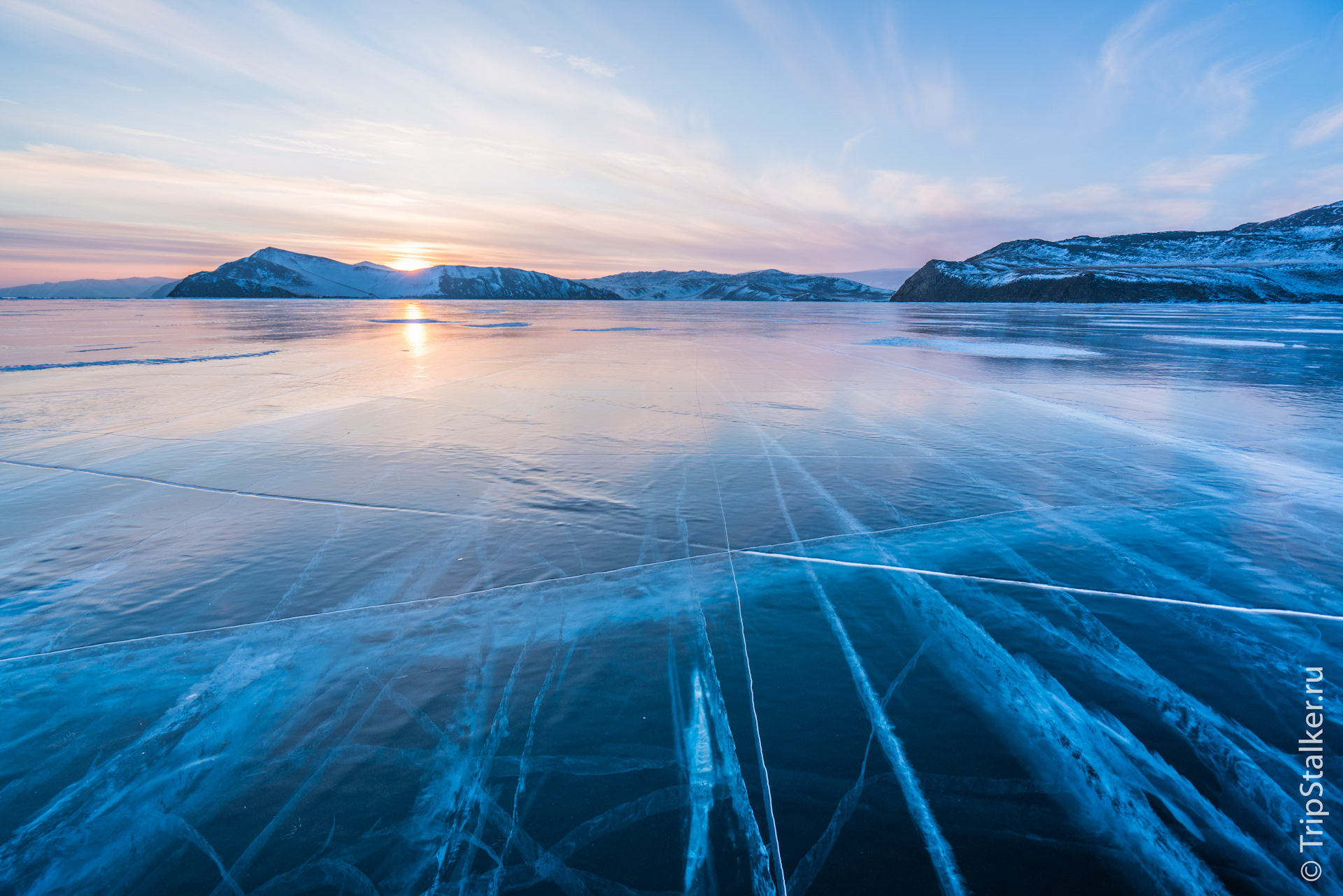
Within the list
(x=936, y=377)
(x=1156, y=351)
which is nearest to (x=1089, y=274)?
(x=1156, y=351)

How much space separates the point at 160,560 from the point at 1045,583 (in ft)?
19.3

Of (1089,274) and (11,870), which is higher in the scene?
(1089,274)

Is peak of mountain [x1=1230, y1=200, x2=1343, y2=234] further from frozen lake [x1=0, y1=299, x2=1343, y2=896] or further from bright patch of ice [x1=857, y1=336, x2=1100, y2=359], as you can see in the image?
frozen lake [x1=0, y1=299, x2=1343, y2=896]

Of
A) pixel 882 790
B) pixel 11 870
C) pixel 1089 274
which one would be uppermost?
pixel 1089 274

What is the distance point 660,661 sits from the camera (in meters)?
2.91

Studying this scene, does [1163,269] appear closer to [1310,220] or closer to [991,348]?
[1310,220]

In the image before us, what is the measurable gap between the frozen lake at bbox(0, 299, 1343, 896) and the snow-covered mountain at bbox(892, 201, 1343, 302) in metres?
120

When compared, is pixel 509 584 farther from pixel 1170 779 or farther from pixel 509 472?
pixel 1170 779

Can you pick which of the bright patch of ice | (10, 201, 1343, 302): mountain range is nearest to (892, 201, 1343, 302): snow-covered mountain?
(10, 201, 1343, 302): mountain range

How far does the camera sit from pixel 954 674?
2.79 metres

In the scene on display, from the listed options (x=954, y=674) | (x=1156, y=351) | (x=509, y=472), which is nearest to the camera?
(x=954, y=674)

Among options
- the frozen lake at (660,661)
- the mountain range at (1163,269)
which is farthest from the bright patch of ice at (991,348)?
the mountain range at (1163,269)

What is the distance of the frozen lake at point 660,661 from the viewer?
197cm

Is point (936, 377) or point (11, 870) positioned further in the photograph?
point (936, 377)
